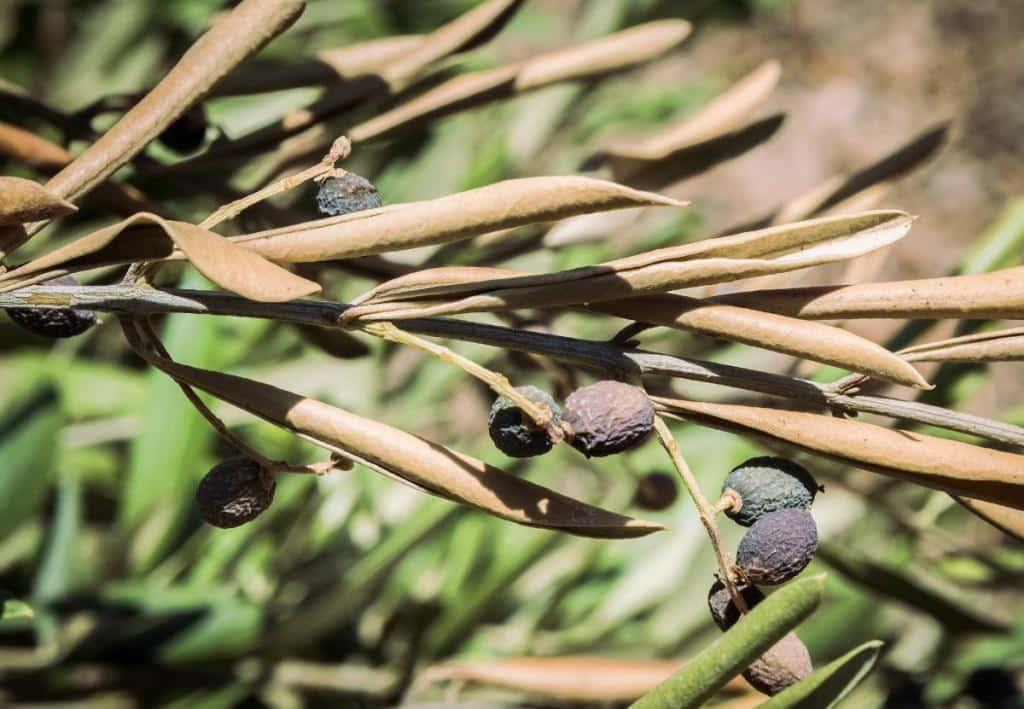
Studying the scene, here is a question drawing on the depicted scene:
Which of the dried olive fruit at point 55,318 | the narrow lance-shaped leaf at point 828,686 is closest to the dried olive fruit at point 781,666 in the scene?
the narrow lance-shaped leaf at point 828,686

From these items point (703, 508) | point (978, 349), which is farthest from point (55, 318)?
point (978, 349)

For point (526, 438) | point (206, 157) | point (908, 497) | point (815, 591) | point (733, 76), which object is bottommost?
point (908, 497)

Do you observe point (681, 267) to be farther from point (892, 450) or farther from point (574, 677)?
point (574, 677)

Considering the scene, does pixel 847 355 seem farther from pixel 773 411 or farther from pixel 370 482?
pixel 370 482

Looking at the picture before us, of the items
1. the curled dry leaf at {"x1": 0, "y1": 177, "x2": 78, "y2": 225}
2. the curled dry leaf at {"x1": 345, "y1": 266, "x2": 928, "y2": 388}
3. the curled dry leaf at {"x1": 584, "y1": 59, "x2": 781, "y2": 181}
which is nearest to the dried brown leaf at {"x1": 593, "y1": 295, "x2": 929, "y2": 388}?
the curled dry leaf at {"x1": 345, "y1": 266, "x2": 928, "y2": 388}

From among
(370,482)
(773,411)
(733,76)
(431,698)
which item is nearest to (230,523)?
(773,411)

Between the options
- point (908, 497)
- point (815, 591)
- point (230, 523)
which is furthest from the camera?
point (908, 497)

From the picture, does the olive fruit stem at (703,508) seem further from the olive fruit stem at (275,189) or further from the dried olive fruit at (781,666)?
Result: the olive fruit stem at (275,189)
